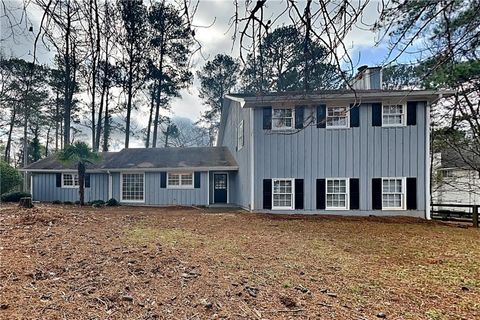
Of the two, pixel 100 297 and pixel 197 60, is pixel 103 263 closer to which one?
pixel 100 297

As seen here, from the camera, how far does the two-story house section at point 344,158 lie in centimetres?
1251

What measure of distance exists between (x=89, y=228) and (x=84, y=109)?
19584 mm

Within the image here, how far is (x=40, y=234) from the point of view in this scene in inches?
267

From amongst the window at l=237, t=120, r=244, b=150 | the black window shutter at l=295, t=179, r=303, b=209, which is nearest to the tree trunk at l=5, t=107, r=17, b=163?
the window at l=237, t=120, r=244, b=150

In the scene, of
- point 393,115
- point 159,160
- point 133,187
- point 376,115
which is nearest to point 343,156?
point 376,115

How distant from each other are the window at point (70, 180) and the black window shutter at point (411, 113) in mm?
17475

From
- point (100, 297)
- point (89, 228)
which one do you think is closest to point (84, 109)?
point (89, 228)

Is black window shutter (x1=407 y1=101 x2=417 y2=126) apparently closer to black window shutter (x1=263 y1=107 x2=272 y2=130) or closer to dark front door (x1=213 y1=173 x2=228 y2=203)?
black window shutter (x1=263 y1=107 x2=272 y2=130)

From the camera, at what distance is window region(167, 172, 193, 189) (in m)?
16.5

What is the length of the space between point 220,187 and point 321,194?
614cm

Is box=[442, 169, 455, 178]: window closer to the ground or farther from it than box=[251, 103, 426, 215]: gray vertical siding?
closer to the ground

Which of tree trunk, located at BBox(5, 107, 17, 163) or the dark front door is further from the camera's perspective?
tree trunk, located at BBox(5, 107, 17, 163)

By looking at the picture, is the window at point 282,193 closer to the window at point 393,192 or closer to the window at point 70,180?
the window at point 393,192

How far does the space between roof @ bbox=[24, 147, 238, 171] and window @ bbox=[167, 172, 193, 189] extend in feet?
1.69
